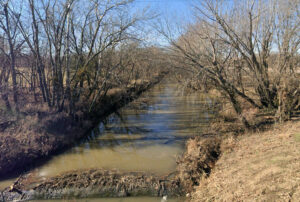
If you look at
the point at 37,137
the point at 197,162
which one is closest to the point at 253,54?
the point at 197,162

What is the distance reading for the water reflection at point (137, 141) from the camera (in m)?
7.52

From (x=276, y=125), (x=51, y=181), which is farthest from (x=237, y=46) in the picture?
(x=51, y=181)

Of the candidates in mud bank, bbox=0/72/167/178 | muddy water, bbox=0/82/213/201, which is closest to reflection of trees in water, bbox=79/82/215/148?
muddy water, bbox=0/82/213/201

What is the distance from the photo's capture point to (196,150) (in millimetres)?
7406

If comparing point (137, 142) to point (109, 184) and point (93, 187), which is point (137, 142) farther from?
point (93, 187)

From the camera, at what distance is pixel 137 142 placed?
9.57 meters

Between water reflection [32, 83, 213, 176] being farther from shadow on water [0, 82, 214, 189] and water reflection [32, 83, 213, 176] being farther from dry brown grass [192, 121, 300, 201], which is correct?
dry brown grass [192, 121, 300, 201]

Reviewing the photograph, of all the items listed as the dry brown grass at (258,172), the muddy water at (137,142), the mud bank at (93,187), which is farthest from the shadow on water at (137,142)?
the dry brown grass at (258,172)

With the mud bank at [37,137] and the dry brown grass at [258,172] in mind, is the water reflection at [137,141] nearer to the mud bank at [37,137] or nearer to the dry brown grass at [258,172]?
the mud bank at [37,137]

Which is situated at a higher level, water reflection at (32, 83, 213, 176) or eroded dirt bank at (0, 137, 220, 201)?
water reflection at (32, 83, 213, 176)

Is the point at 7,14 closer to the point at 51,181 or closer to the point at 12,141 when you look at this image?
the point at 12,141

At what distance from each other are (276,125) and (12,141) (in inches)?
427

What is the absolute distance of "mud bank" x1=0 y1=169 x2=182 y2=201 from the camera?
5.85 metres

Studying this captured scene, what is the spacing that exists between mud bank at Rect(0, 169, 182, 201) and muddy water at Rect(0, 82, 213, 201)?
62cm
